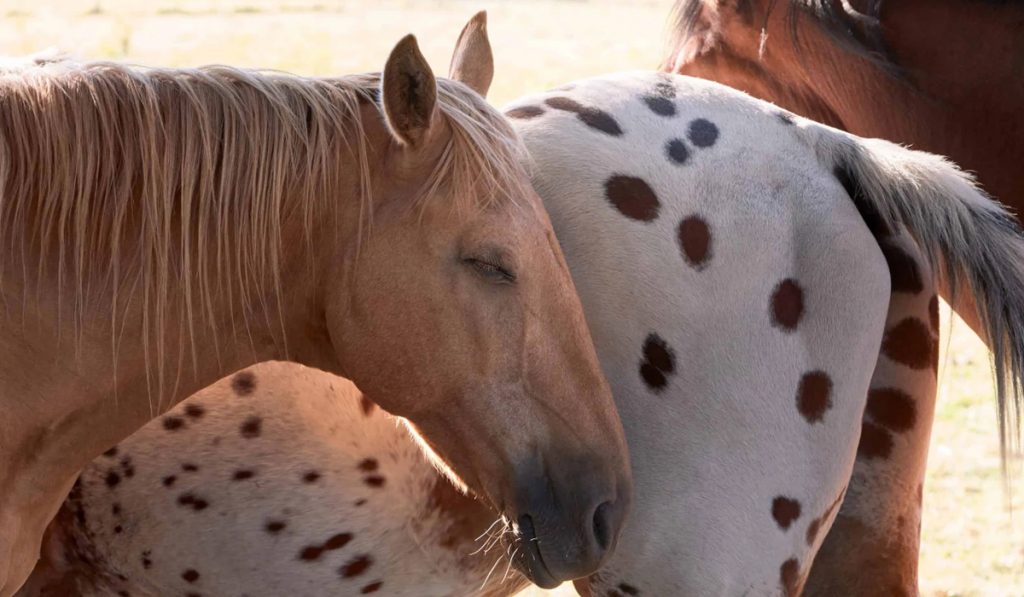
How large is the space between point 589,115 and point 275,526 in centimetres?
115

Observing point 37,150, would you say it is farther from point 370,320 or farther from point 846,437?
point 846,437

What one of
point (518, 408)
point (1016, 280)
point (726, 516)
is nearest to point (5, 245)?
point (518, 408)

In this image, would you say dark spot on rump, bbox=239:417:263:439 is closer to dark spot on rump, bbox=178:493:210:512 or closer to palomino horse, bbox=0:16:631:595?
dark spot on rump, bbox=178:493:210:512

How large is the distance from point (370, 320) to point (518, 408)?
0.31m

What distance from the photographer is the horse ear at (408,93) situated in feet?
6.21

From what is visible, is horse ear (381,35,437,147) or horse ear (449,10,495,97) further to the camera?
horse ear (449,10,495,97)

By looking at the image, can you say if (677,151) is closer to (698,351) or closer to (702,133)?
(702,133)

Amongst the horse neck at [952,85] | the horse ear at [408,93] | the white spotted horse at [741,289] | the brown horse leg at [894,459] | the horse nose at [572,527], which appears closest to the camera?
the horse ear at [408,93]

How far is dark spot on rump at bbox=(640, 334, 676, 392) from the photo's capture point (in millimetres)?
2258

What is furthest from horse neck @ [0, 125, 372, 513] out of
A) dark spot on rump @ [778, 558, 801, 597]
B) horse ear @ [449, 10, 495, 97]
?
dark spot on rump @ [778, 558, 801, 597]

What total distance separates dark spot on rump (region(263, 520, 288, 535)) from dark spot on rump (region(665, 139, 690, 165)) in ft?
3.85

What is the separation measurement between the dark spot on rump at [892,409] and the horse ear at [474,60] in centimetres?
112

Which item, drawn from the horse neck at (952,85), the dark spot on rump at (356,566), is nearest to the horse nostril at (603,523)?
the dark spot on rump at (356,566)

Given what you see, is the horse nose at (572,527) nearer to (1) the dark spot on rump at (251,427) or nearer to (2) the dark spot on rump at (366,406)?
(2) the dark spot on rump at (366,406)
